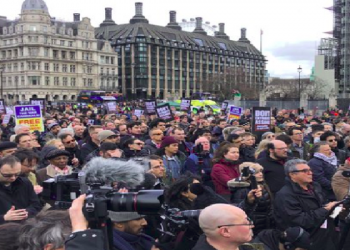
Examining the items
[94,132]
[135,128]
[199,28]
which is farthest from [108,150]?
[199,28]

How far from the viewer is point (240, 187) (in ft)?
15.5

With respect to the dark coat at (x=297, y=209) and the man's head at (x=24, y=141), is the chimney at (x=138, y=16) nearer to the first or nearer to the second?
the man's head at (x=24, y=141)

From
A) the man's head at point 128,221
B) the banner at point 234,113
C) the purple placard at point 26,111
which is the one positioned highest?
the purple placard at point 26,111

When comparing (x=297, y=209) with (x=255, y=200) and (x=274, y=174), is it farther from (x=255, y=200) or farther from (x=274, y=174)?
(x=274, y=174)

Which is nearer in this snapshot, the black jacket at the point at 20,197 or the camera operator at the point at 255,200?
the camera operator at the point at 255,200

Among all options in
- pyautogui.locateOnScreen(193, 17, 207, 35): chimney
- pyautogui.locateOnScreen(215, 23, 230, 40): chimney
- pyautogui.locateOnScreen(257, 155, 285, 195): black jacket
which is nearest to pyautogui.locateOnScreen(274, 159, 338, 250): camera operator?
pyautogui.locateOnScreen(257, 155, 285, 195): black jacket

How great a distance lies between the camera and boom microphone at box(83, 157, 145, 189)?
10.0 ft

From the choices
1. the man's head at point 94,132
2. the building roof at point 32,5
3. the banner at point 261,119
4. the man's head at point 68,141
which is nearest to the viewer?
the man's head at point 68,141

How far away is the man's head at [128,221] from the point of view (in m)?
3.30

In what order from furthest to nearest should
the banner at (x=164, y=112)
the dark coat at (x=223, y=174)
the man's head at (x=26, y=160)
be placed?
1. the banner at (x=164, y=112)
2. the dark coat at (x=223, y=174)
3. the man's head at (x=26, y=160)

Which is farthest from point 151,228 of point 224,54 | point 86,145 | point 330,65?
point 224,54

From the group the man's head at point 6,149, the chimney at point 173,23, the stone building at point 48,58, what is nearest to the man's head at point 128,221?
the man's head at point 6,149

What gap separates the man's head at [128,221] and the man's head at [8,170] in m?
1.97

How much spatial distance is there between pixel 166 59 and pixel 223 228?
98142 mm
